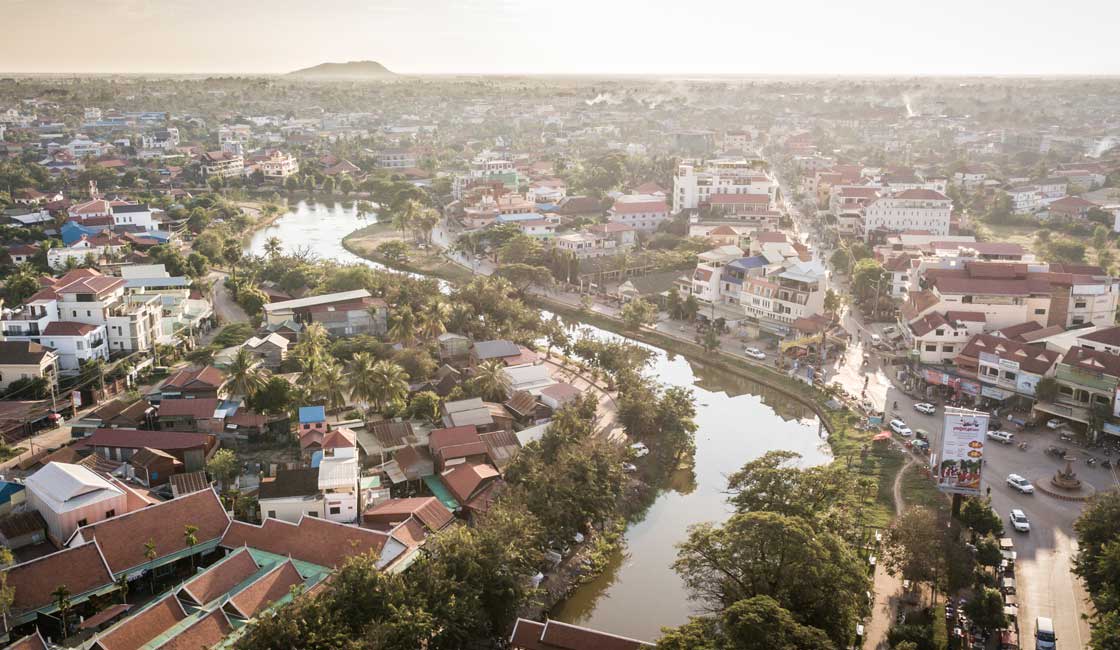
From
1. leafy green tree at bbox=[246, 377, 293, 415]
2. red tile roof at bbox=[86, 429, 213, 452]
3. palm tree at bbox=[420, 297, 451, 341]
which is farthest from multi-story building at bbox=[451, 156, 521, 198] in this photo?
red tile roof at bbox=[86, 429, 213, 452]

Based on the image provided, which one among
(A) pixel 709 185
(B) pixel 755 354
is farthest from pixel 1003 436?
(A) pixel 709 185

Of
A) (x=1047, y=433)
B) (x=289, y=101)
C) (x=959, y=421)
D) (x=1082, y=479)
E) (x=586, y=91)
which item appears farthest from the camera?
(x=586, y=91)

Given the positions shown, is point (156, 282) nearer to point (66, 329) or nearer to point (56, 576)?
point (66, 329)

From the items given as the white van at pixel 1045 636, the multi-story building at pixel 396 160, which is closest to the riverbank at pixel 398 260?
the multi-story building at pixel 396 160

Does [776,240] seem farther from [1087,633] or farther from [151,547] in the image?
[151,547]

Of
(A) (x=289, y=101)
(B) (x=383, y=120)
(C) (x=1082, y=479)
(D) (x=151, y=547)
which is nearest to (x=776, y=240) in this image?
(C) (x=1082, y=479)
